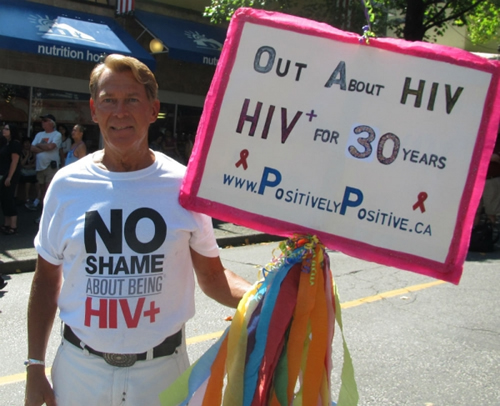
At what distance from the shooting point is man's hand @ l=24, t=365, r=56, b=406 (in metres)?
2.04

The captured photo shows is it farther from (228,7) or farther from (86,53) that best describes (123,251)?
(228,7)

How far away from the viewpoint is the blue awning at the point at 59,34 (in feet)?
34.9

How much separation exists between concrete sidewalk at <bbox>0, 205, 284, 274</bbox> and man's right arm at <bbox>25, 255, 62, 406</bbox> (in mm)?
5966

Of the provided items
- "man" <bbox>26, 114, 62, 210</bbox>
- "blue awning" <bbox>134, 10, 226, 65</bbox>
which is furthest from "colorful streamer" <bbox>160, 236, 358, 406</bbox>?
"blue awning" <bbox>134, 10, 226, 65</bbox>

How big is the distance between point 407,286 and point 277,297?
568 centimetres

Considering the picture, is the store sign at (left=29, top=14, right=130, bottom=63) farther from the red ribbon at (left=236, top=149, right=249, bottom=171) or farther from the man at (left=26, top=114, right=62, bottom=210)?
the red ribbon at (left=236, top=149, right=249, bottom=171)

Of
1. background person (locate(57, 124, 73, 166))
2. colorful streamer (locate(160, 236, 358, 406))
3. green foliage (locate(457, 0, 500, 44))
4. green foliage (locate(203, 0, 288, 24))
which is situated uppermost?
green foliage (locate(457, 0, 500, 44))

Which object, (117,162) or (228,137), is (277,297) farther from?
(117,162)

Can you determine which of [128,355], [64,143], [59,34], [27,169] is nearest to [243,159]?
[128,355]

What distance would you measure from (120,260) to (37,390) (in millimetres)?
559

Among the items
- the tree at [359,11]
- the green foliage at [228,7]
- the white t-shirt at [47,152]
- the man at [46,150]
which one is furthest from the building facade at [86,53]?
the white t-shirt at [47,152]

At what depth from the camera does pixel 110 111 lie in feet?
6.54

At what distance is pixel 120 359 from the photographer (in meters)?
1.97

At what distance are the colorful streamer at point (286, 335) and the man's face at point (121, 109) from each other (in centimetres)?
64
